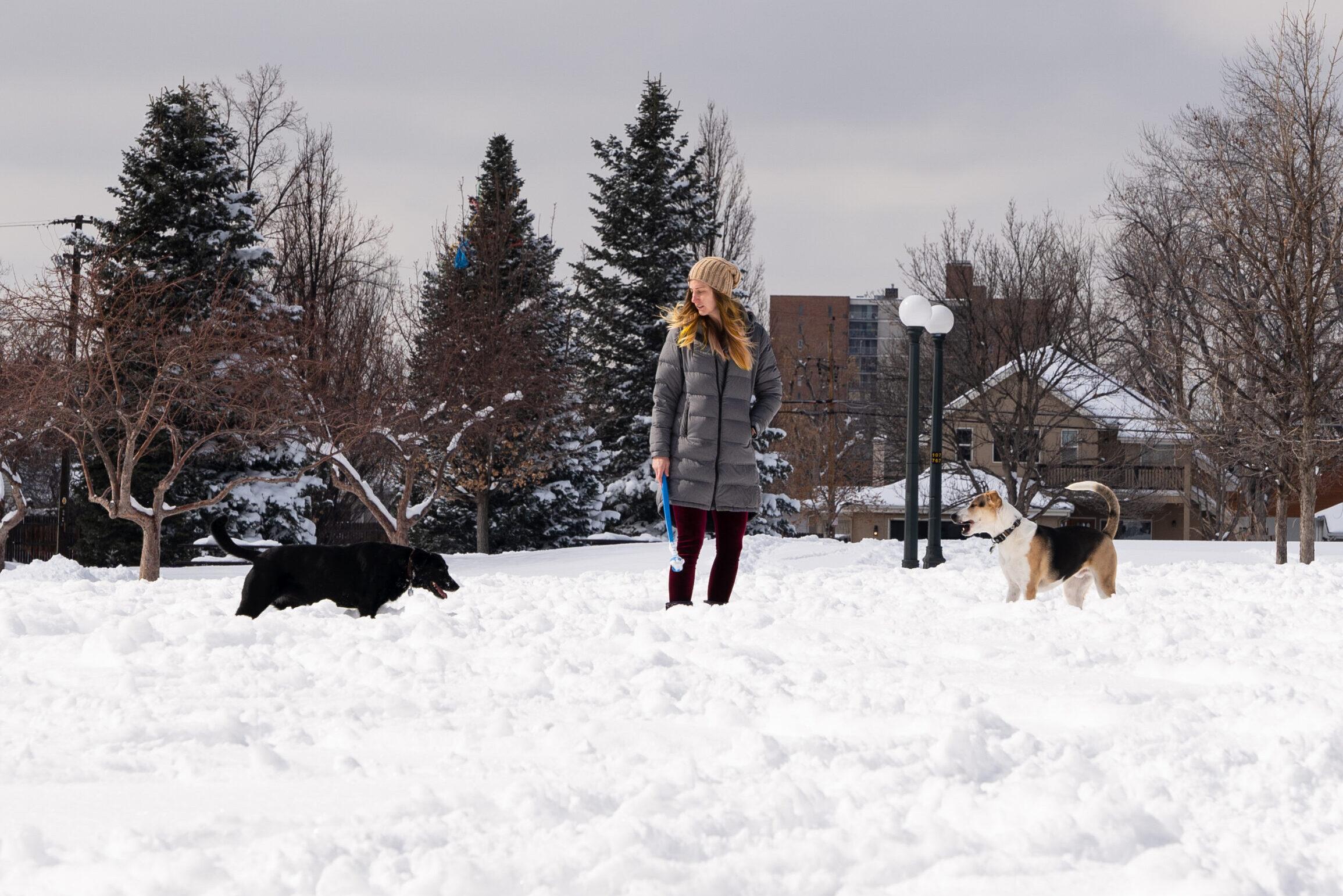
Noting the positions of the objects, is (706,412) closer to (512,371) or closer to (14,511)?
(14,511)

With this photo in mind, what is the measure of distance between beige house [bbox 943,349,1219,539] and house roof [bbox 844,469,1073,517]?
1.56 feet

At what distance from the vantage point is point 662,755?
3385 mm

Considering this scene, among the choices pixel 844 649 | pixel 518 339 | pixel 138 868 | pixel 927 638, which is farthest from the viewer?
pixel 518 339

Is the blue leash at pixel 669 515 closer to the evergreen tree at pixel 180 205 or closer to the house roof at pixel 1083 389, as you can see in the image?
the evergreen tree at pixel 180 205

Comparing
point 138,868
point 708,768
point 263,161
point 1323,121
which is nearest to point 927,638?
point 708,768

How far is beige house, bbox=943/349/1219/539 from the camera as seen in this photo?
30188 mm

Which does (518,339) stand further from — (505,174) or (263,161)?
(263,161)

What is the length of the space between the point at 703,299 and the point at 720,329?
200 millimetres

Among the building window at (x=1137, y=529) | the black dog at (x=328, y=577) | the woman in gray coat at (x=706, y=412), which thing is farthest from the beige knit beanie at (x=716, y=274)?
the building window at (x=1137, y=529)

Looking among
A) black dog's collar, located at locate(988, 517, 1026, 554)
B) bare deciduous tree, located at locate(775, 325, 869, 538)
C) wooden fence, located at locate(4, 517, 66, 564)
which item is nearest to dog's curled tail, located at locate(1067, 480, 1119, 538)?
black dog's collar, located at locate(988, 517, 1026, 554)

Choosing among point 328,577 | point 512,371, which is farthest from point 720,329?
point 512,371

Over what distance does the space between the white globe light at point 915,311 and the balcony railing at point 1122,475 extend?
20341 millimetres

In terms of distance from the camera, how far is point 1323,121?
1463 centimetres

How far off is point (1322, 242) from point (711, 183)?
17.8m
